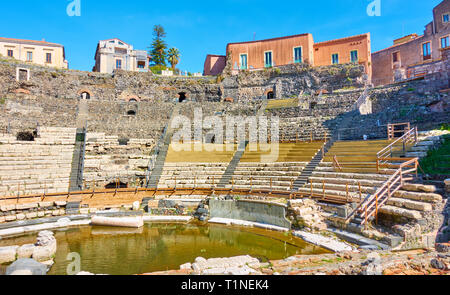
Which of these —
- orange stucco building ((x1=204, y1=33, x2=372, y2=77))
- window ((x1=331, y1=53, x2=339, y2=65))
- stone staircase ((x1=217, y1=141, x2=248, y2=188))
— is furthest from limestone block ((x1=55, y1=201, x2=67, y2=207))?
window ((x1=331, y1=53, x2=339, y2=65))

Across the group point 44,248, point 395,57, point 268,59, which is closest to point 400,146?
point 44,248

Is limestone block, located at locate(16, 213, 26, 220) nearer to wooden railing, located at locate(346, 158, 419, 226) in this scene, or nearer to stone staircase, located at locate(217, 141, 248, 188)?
stone staircase, located at locate(217, 141, 248, 188)

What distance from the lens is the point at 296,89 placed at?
3106cm

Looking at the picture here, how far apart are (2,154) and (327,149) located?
729 inches

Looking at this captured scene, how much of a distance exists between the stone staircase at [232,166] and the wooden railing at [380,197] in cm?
717

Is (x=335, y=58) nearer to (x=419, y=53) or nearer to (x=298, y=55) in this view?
(x=298, y=55)

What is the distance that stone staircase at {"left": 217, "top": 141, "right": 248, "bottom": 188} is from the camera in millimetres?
14887

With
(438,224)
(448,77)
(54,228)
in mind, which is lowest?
(54,228)

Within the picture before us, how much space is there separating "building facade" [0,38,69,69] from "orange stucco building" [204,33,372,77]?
23681 millimetres

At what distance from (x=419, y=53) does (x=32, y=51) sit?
48.7m

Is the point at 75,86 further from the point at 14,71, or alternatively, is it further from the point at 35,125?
the point at 35,125

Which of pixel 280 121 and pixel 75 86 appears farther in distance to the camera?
pixel 75 86

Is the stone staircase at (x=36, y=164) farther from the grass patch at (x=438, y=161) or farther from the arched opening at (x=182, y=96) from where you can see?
the grass patch at (x=438, y=161)

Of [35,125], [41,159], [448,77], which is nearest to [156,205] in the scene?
[41,159]
